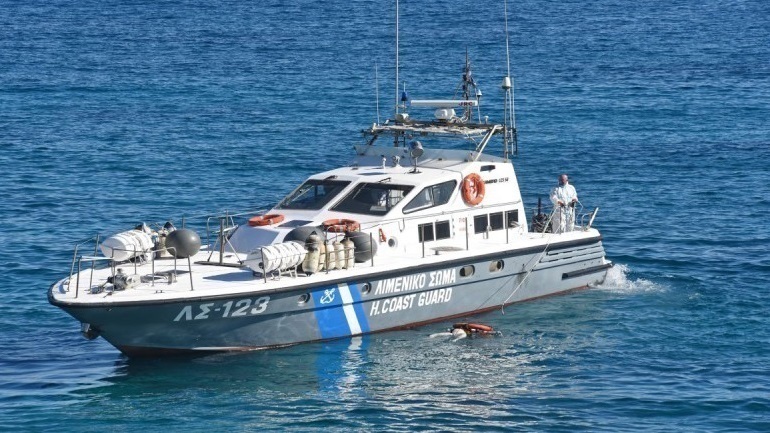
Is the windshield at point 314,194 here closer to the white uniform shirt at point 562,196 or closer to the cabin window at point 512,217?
the cabin window at point 512,217

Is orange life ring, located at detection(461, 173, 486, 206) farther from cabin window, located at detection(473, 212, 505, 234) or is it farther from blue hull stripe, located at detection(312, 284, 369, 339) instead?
blue hull stripe, located at detection(312, 284, 369, 339)

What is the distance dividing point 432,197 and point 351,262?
3362 millimetres

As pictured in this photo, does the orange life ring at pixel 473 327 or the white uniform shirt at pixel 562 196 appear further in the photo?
the white uniform shirt at pixel 562 196

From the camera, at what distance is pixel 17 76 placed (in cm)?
6438

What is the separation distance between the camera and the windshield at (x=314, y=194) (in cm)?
2967

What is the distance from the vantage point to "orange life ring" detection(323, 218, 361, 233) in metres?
27.8

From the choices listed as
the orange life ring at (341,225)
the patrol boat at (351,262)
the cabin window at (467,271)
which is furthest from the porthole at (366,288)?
the cabin window at (467,271)

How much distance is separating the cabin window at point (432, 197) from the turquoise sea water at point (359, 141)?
272cm

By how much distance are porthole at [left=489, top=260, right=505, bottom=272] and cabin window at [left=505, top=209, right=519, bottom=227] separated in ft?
5.20

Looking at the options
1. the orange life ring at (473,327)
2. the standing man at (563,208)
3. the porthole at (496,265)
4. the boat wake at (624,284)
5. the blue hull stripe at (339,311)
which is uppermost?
the standing man at (563,208)

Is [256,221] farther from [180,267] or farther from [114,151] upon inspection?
[114,151]

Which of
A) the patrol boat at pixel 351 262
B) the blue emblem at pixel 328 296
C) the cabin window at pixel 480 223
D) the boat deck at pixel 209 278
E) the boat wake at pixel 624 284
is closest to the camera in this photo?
the boat deck at pixel 209 278

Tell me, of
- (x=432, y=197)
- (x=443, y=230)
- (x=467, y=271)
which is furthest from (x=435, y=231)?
(x=467, y=271)

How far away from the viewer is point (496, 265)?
29.7 metres
